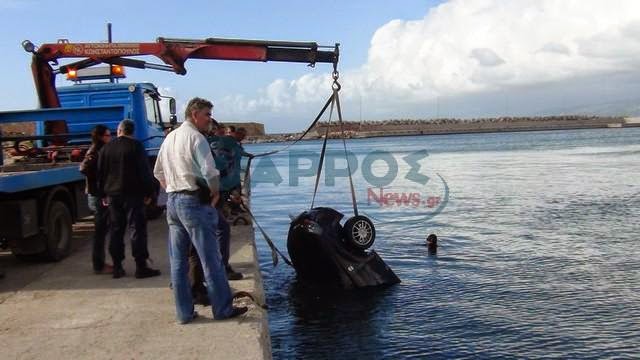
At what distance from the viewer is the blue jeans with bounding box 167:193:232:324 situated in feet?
18.8

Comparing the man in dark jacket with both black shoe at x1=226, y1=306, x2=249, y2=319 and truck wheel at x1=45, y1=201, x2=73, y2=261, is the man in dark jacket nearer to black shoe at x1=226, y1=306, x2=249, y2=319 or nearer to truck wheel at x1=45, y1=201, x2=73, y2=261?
truck wheel at x1=45, y1=201, x2=73, y2=261

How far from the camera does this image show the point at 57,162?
38.2 feet

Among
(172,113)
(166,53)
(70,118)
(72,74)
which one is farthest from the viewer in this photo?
(172,113)

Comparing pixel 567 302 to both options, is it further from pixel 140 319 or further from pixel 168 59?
pixel 168 59

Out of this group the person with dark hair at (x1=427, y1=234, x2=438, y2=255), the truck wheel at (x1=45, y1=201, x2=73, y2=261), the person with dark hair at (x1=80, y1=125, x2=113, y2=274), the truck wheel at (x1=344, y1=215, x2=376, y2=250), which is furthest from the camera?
the person with dark hair at (x1=427, y1=234, x2=438, y2=255)

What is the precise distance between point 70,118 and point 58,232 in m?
2.60

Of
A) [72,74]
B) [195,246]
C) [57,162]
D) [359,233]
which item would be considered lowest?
[359,233]

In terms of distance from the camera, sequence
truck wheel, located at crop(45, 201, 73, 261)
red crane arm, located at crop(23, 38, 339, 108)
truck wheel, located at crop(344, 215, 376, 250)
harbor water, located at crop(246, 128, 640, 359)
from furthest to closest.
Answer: red crane arm, located at crop(23, 38, 339, 108) < truck wheel, located at crop(344, 215, 376, 250) < truck wheel, located at crop(45, 201, 73, 261) < harbor water, located at crop(246, 128, 640, 359)

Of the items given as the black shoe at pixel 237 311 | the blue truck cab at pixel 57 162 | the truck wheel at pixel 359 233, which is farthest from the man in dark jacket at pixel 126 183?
the truck wheel at pixel 359 233

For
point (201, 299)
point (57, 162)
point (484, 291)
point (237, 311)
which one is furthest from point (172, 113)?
point (237, 311)

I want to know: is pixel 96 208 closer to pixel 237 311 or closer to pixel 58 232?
pixel 58 232

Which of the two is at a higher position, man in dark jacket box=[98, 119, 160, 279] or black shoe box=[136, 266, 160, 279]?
man in dark jacket box=[98, 119, 160, 279]

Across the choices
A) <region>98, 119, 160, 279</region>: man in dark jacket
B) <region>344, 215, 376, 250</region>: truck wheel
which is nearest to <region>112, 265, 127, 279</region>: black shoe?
<region>98, 119, 160, 279</region>: man in dark jacket

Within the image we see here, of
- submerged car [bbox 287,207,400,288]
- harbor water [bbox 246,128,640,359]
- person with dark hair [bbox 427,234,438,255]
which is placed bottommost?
harbor water [bbox 246,128,640,359]
